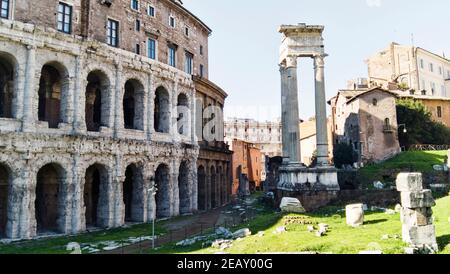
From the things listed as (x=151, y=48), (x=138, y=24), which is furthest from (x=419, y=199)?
(x=138, y=24)

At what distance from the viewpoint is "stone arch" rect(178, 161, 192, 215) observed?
1114 inches

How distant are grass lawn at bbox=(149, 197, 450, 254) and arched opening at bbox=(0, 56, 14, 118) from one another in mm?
11438

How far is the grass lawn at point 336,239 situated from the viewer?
11.2 metres

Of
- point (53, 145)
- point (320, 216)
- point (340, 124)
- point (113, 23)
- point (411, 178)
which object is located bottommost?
point (320, 216)

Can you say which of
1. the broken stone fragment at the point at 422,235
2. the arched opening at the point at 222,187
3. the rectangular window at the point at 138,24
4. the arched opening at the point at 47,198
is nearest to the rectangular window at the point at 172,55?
the rectangular window at the point at 138,24

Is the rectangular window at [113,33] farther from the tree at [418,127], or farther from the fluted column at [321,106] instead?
the tree at [418,127]

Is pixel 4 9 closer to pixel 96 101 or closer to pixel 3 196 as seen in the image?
pixel 96 101

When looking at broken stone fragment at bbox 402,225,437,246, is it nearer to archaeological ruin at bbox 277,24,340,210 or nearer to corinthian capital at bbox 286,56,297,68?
archaeological ruin at bbox 277,24,340,210

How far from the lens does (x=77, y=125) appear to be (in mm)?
20500

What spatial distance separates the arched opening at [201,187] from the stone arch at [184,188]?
2.76 meters

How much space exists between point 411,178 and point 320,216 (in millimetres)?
8432
